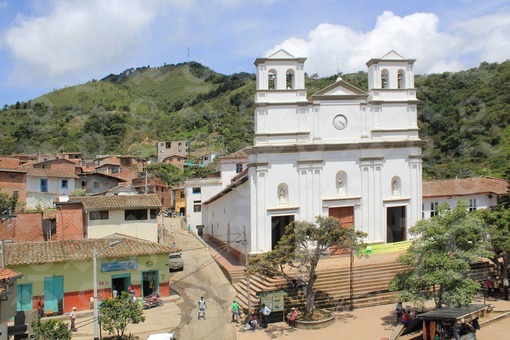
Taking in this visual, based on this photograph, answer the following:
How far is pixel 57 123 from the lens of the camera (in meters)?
91.0

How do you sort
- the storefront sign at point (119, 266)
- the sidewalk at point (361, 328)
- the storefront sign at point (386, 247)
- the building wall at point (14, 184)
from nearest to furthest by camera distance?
1. the sidewalk at point (361, 328)
2. the storefront sign at point (119, 266)
3. the storefront sign at point (386, 247)
4. the building wall at point (14, 184)

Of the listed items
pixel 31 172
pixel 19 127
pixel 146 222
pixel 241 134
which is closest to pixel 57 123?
pixel 19 127

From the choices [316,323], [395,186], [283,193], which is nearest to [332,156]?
[283,193]

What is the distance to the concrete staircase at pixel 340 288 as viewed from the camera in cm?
1844

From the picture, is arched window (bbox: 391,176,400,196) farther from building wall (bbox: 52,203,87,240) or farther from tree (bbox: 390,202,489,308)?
building wall (bbox: 52,203,87,240)

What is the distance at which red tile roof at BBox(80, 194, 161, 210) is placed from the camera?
22.9 m

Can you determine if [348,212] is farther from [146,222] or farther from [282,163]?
[146,222]

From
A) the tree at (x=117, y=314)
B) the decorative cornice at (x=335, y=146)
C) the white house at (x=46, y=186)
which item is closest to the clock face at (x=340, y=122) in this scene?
the decorative cornice at (x=335, y=146)

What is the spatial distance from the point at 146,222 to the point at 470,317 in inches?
614

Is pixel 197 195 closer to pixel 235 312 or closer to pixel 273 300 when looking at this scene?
pixel 235 312

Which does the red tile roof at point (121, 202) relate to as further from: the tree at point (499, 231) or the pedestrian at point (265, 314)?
the tree at point (499, 231)

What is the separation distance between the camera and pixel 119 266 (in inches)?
791

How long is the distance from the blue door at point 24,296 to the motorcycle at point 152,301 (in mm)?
4531

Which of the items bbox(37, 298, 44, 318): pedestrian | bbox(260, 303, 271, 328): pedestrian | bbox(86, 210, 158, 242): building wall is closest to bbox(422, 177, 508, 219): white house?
bbox(260, 303, 271, 328): pedestrian
